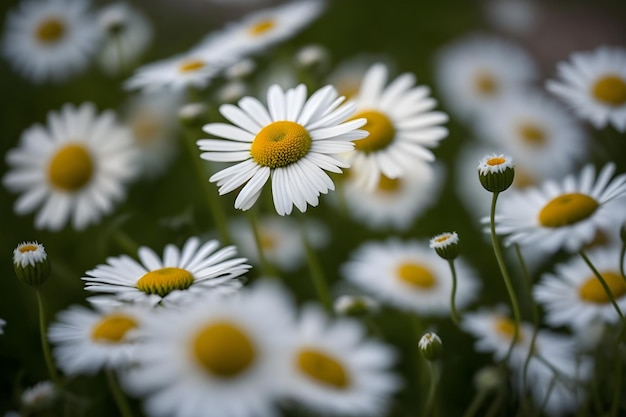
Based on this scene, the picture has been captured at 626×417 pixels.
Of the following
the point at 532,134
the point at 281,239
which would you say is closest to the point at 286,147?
the point at 281,239

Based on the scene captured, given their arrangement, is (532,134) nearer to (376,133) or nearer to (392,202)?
(392,202)

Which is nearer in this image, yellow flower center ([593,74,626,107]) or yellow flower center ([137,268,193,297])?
yellow flower center ([137,268,193,297])

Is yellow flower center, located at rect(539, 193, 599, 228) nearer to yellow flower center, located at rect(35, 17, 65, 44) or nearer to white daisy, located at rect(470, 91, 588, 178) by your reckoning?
white daisy, located at rect(470, 91, 588, 178)

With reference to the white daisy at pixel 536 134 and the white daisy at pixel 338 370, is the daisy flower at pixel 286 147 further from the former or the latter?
the white daisy at pixel 536 134

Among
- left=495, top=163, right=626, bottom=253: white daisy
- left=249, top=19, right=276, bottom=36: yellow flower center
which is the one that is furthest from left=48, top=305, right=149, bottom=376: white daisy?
left=249, top=19, right=276, bottom=36: yellow flower center

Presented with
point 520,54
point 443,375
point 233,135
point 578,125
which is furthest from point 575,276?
point 520,54

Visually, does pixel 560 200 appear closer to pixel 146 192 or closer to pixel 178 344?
pixel 178 344
